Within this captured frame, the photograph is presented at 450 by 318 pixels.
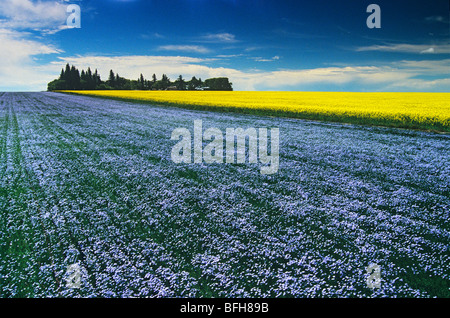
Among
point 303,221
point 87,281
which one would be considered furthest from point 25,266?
point 303,221

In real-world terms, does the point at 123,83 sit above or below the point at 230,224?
→ above

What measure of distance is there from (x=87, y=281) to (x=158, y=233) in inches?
52.5

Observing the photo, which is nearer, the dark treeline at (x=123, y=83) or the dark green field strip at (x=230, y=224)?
the dark green field strip at (x=230, y=224)

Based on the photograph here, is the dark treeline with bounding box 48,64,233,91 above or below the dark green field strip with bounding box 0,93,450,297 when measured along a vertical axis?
above

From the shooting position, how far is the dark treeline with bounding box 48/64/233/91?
3907 inches

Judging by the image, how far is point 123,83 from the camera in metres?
123

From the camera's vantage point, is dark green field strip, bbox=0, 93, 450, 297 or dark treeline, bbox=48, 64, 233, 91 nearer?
dark green field strip, bbox=0, 93, 450, 297

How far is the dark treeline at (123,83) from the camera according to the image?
99250 mm

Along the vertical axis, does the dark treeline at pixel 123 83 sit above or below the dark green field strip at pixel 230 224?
above

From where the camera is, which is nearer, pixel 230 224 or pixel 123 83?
pixel 230 224
